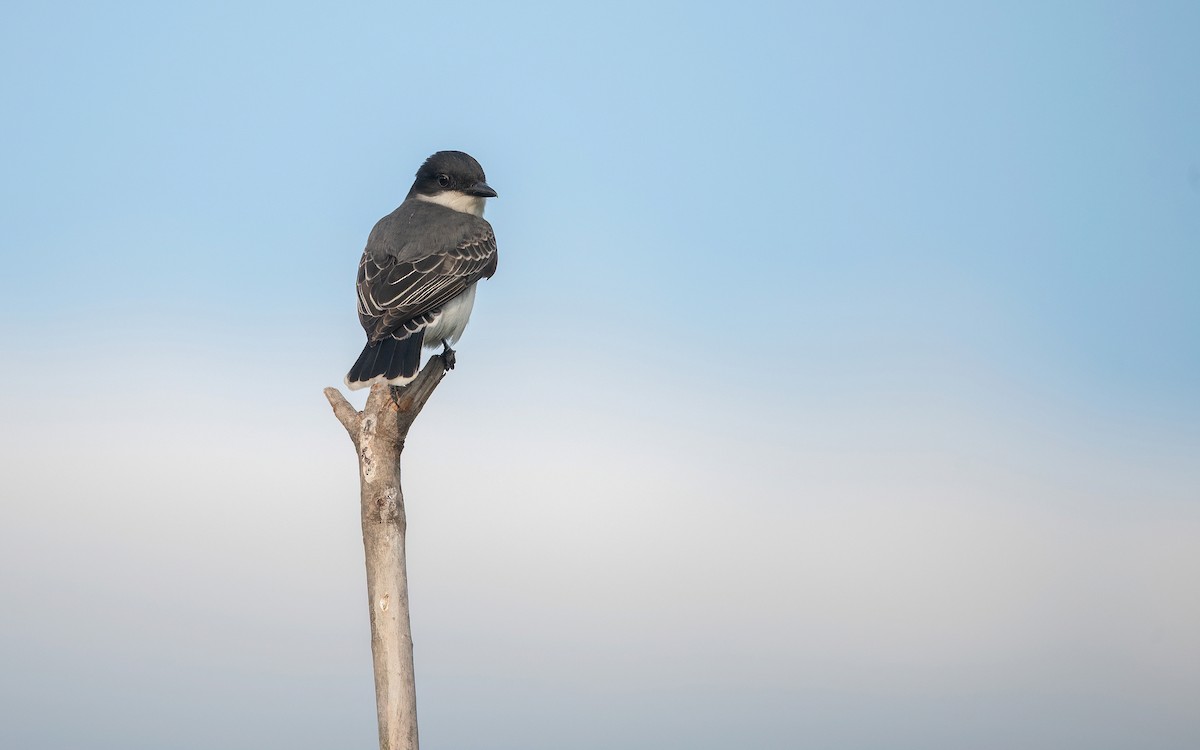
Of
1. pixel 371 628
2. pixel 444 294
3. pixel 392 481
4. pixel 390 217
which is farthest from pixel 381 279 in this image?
pixel 371 628

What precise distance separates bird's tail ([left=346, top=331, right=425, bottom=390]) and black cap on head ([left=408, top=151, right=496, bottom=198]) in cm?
277

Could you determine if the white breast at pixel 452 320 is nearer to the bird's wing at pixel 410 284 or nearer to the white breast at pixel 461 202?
the bird's wing at pixel 410 284

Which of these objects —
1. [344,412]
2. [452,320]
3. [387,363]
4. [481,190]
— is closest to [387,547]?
[344,412]

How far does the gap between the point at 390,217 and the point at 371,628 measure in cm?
487

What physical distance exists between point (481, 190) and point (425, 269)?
1767 mm

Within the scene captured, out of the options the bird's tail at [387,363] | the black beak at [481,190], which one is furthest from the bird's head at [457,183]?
the bird's tail at [387,363]

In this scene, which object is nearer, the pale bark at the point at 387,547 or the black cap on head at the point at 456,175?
the pale bark at the point at 387,547

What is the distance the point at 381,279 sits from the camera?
35.0ft

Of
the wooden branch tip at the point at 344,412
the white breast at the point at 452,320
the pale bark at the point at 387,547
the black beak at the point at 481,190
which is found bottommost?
the pale bark at the point at 387,547

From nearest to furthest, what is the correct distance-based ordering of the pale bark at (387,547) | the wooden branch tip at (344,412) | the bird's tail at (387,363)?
the pale bark at (387,547)
the wooden branch tip at (344,412)
the bird's tail at (387,363)

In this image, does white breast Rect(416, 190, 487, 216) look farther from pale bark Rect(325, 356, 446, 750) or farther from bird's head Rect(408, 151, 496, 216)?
pale bark Rect(325, 356, 446, 750)

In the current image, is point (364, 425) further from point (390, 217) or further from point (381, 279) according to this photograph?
point (390, 217)

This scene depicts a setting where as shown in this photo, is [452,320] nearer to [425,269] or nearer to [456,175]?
[425,269]

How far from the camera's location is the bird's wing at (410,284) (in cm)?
1022
